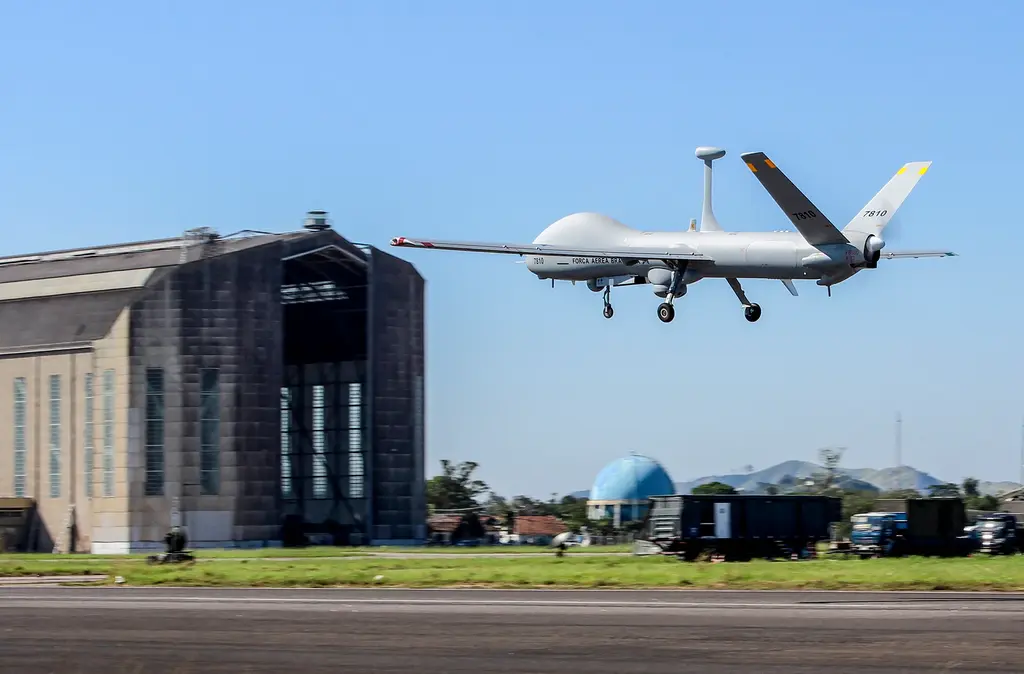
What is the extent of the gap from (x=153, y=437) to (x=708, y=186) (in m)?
59.5

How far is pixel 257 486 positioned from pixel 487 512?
57.0m

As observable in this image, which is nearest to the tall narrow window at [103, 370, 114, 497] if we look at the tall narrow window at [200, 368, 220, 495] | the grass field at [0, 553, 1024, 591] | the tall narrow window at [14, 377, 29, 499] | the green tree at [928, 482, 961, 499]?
the tall narrow window at [200, 368, 220, 495]

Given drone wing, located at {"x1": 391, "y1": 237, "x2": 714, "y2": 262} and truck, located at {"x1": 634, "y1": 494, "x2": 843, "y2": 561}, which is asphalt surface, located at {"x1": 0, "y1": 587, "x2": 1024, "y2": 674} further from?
truck, located at {"x1": 634, "y1": 494, "x2": 843, "y2": 561}

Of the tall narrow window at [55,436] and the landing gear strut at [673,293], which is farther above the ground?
the landing gear strut at [673,293]

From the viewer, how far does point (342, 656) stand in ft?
84.3

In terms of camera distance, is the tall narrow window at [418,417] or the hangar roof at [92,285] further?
the tall narrow window at [418,417]

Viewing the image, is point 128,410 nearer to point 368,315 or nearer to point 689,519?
point 368,315

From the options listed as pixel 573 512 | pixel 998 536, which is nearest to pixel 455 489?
pixel 573 512

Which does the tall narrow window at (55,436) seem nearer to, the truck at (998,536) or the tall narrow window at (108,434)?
the tall narrow window at (108,434)

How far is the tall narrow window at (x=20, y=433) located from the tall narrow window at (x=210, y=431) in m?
13.3

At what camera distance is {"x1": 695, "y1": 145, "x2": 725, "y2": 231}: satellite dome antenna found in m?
43.7

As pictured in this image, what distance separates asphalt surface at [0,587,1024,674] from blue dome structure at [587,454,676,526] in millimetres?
91738

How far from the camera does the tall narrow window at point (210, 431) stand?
316 ft

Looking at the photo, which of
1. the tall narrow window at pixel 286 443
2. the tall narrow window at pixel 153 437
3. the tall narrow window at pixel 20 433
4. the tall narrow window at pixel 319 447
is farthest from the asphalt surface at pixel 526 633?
the tall narrow window at pixel 286 443
